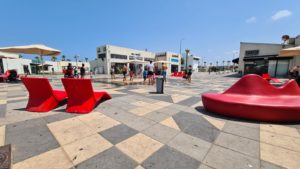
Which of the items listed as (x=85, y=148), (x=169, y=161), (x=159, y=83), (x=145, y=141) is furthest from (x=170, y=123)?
(x=159, y=83)

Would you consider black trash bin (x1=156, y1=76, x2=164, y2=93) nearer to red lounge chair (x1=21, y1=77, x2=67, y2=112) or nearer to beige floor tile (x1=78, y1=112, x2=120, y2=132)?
beige floor tile (x1=78, y1=112, x2=120, y2=132)

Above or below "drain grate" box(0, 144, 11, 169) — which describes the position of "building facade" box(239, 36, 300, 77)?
above

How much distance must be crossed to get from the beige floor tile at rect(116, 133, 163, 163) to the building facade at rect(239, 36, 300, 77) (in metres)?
26.6

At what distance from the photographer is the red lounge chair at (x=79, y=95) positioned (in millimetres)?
4196

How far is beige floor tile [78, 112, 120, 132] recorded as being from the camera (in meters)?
3.13

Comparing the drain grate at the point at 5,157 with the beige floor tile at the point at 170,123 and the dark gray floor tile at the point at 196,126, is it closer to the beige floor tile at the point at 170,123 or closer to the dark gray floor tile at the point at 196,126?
the beige floor tile at the point at 170,123

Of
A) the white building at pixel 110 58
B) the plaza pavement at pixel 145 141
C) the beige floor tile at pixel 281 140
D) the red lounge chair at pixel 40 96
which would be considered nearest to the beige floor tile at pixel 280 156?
the plaza pavement at pixel 145 141

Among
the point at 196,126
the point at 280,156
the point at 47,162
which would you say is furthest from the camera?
the point at 196,126

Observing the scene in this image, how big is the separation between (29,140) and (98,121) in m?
1.34

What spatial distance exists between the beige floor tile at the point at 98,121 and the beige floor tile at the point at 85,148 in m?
0.44

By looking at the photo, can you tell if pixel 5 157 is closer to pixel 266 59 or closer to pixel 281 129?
pixel 281 129

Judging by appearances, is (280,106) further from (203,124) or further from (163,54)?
(163,54)

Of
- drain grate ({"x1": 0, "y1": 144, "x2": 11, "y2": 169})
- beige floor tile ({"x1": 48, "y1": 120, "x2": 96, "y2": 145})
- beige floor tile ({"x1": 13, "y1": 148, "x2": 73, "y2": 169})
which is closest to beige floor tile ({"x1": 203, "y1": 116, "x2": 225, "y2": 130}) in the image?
beige floor tile ({"x1": 48, "y1": 120, "x2": 96, "y2": 145})

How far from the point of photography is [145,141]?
2.56 metres
